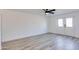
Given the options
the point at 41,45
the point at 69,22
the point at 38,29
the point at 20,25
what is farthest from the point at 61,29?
the point at 41,45

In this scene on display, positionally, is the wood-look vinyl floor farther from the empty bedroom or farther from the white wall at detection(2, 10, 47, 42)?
the white wall at detection(2, 10, 47, 42)

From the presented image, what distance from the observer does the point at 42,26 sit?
287 inches

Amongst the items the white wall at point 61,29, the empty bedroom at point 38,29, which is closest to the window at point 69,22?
the empty bedroom at point 38,29

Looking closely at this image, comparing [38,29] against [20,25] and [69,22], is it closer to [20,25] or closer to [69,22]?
[20,25]

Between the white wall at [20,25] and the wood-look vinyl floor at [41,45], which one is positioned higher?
the white wall at [20,25]

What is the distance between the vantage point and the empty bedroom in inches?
163

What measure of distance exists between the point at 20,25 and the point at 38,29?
1.84 meters

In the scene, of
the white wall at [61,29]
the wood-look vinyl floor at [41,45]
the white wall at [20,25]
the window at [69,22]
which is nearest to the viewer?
the wood-look vinyl floor at [41,45]

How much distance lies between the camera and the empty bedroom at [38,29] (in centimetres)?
414

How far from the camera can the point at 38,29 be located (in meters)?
6.95

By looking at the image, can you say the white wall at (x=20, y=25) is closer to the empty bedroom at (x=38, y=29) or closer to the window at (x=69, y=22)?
the empty bedroom at (x=38, y=29)
